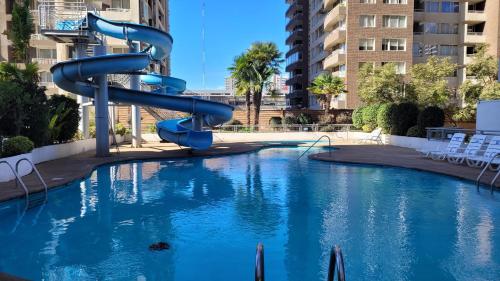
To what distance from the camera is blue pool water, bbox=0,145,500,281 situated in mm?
5961

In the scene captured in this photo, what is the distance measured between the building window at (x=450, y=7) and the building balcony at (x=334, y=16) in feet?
42.7

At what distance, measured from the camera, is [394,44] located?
148 ft

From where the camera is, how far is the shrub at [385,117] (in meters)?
26.1

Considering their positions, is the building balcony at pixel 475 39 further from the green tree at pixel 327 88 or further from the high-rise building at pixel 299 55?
the high-rise building at pixel 299 55

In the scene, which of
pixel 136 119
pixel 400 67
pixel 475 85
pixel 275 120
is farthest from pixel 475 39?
pixel 136 119

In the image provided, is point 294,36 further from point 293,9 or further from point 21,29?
point 21,29

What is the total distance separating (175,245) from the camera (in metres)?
6.99

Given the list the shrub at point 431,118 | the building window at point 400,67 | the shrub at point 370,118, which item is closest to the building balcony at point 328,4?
the building window at point 400,67

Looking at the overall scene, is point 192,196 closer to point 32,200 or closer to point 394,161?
point 32,200

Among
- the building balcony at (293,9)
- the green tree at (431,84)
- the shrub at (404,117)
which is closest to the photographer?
the shrub at (404,117)

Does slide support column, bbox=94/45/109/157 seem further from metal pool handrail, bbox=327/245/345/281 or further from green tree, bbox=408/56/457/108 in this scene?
green tree, bbox=408/56/457/108

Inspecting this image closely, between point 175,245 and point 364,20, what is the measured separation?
142 feet

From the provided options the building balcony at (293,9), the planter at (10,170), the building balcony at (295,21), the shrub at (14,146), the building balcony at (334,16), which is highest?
the building balcony at (293,9)

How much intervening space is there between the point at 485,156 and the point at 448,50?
132 ft
